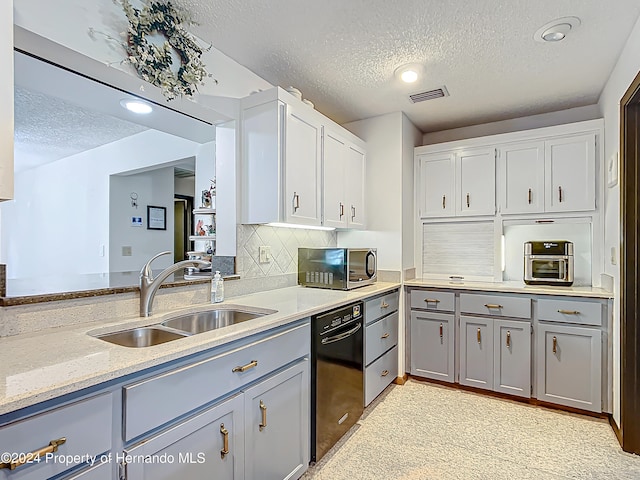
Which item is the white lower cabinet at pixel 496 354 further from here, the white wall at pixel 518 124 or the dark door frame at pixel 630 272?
the white wall at pixel 518 124

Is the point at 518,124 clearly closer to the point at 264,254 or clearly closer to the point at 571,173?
the point at 571,173

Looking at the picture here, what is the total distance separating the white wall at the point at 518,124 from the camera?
3.14 metres

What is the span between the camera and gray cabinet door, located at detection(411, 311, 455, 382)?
120 inches

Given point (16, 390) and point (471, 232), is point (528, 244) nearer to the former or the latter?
point (471, 232)

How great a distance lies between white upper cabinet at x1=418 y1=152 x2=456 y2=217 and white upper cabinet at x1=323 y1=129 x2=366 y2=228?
2.27 feet

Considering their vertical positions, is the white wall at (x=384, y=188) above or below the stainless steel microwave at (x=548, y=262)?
above

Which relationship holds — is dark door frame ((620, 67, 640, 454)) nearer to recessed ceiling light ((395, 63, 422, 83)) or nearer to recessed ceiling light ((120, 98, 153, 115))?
recessed ceiling light ((395, 63, 422, 83))

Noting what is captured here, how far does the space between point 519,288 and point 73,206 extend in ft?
17.4

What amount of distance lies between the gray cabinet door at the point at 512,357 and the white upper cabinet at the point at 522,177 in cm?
107

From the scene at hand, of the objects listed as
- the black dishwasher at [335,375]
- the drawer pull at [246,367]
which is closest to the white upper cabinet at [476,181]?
the black dishwasher at [335,375]

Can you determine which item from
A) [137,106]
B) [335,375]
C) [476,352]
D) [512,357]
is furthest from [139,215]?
[512,357]

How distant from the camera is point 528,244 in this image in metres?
3.07

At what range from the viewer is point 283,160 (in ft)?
7.45

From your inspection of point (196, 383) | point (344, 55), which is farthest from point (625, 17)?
point (196, 383)
